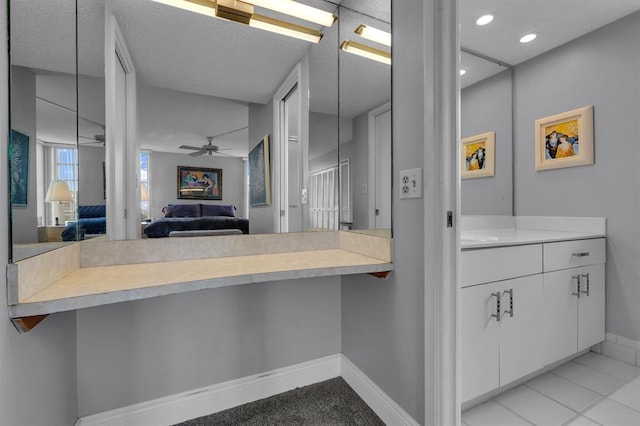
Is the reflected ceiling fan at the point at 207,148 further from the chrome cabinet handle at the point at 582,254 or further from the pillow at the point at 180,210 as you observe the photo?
the chrome cabinet handle at the point at 582,254

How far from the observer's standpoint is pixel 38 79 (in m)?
0.92

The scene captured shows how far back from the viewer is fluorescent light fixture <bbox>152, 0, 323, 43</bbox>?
4.32 ft

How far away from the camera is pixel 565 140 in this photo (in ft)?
7.60

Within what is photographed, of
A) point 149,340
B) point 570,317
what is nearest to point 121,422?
point 149,340

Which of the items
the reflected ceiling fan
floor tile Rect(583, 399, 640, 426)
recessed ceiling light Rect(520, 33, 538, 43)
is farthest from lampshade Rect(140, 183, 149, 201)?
recessed ceiling light Rect(520, 33, 538, 43)

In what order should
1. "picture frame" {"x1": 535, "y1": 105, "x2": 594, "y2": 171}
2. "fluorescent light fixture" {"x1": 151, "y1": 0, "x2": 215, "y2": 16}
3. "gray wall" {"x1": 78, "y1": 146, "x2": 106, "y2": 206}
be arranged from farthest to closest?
1. "picture frame" {"x1": 535, "y1": 105, "x2": 594, "y2": 171}
2. "fluorescent light fixture" {"x1": 151, "y1": 0, "x2": 215, "y2": 16}
3. "gray wall" {"x1": 78, "y1": 146, "x2": 106, "y2": 206}

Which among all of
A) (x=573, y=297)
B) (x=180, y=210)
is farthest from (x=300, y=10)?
(x=573, y=297)

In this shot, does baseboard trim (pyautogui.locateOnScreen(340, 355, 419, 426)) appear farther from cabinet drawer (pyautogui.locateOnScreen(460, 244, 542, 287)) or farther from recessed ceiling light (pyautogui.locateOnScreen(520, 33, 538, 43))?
recessed ceiling light (pyautogui.locateOnScreen(520, 33, 538, 43))

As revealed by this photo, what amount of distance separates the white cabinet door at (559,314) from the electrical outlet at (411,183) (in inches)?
46.7

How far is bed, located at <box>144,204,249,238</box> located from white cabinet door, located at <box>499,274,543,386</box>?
1.43 meters

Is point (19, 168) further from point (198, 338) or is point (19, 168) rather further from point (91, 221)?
point (198, 338)

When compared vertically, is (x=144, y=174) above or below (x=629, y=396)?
above

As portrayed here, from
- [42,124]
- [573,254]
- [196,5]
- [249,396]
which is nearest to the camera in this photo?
[42,124]

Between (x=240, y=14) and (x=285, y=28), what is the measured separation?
23 centimetres
